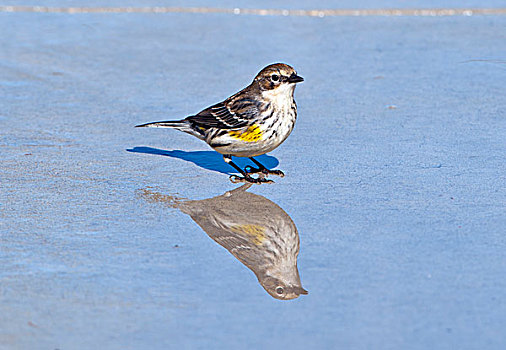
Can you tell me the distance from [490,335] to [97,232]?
235 cm

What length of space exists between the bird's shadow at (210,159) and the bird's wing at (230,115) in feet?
1.01

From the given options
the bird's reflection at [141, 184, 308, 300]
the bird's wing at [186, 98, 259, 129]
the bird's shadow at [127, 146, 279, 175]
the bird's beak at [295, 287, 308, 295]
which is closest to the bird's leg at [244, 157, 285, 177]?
the bird's shadow at [127, 146, 279, 175]

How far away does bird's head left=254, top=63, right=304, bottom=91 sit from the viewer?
19.5 ft

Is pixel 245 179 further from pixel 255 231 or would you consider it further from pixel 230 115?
pixel 255 231

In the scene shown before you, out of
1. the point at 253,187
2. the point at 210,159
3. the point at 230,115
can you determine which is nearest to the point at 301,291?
the point at 253,187

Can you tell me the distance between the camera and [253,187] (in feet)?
19.1

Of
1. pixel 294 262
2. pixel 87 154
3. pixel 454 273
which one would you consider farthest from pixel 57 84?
pixel 454 273

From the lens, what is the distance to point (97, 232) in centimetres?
489

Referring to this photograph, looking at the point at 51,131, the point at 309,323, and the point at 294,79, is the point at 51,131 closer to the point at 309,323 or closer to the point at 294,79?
the point at 294,79

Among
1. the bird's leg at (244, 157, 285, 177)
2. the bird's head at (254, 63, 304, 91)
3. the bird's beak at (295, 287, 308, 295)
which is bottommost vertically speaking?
the bird's leg at (244, 157, 285, 177)

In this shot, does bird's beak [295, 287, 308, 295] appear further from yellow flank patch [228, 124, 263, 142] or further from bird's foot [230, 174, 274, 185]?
yellow flank patch [228, 124, 263, 142]

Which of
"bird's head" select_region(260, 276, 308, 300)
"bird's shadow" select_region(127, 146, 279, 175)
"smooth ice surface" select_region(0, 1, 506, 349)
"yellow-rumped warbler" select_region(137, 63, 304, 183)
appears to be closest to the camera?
"smooth ice surface" select_region(0, 1, 506, 349)

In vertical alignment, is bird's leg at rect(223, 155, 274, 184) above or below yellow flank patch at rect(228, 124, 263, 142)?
below

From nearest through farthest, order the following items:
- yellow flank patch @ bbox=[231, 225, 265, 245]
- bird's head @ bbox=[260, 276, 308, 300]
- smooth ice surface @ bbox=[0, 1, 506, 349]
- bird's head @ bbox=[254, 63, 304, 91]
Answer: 1. smooth ice surface @ bbox=[0, 1, 506, 349]
2. bird's head @ bbox=[260, 276, 308, 300]
3. yellow flank patch @ bbox=[231, 225, 265, 245]
4. bird's head @ bbox=[254, 63, 304, 91]
